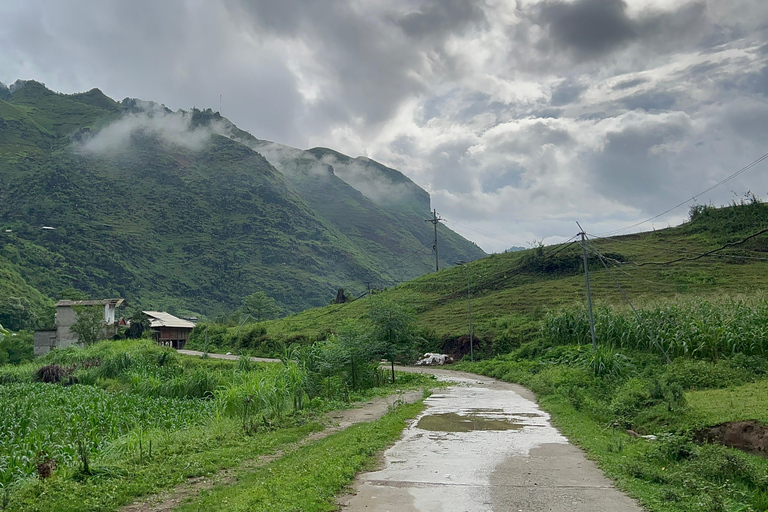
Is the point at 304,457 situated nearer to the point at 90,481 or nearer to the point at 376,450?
the point at 376,450

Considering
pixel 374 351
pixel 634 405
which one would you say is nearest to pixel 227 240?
pixel 374 351

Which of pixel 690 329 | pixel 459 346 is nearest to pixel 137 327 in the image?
pixel 459 346

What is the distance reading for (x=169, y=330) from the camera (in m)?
72.1

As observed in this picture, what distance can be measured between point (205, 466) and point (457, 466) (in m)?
4.58

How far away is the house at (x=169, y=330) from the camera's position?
69.8 m

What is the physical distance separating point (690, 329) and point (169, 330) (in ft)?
214

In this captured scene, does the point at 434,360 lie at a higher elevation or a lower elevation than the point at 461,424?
higher

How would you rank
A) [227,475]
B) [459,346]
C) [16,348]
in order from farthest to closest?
1. [16,348]
2. [459,346]
3. [227,475]

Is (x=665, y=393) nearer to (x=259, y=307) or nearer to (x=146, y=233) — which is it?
(x=259, y=307)

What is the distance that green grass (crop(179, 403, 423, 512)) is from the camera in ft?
23.7

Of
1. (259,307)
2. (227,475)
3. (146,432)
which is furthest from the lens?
(259,307)

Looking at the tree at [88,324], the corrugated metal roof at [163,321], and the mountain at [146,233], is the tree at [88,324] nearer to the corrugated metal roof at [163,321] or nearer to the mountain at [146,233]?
the corrugated metal roof at [163,321]

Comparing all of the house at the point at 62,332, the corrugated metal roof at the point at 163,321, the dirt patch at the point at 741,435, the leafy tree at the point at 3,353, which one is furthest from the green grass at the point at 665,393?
the leafy tree at the point at 3,353

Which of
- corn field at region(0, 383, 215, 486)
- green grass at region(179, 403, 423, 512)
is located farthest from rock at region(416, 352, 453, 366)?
green grass at region(179, 403, 423, 512)
